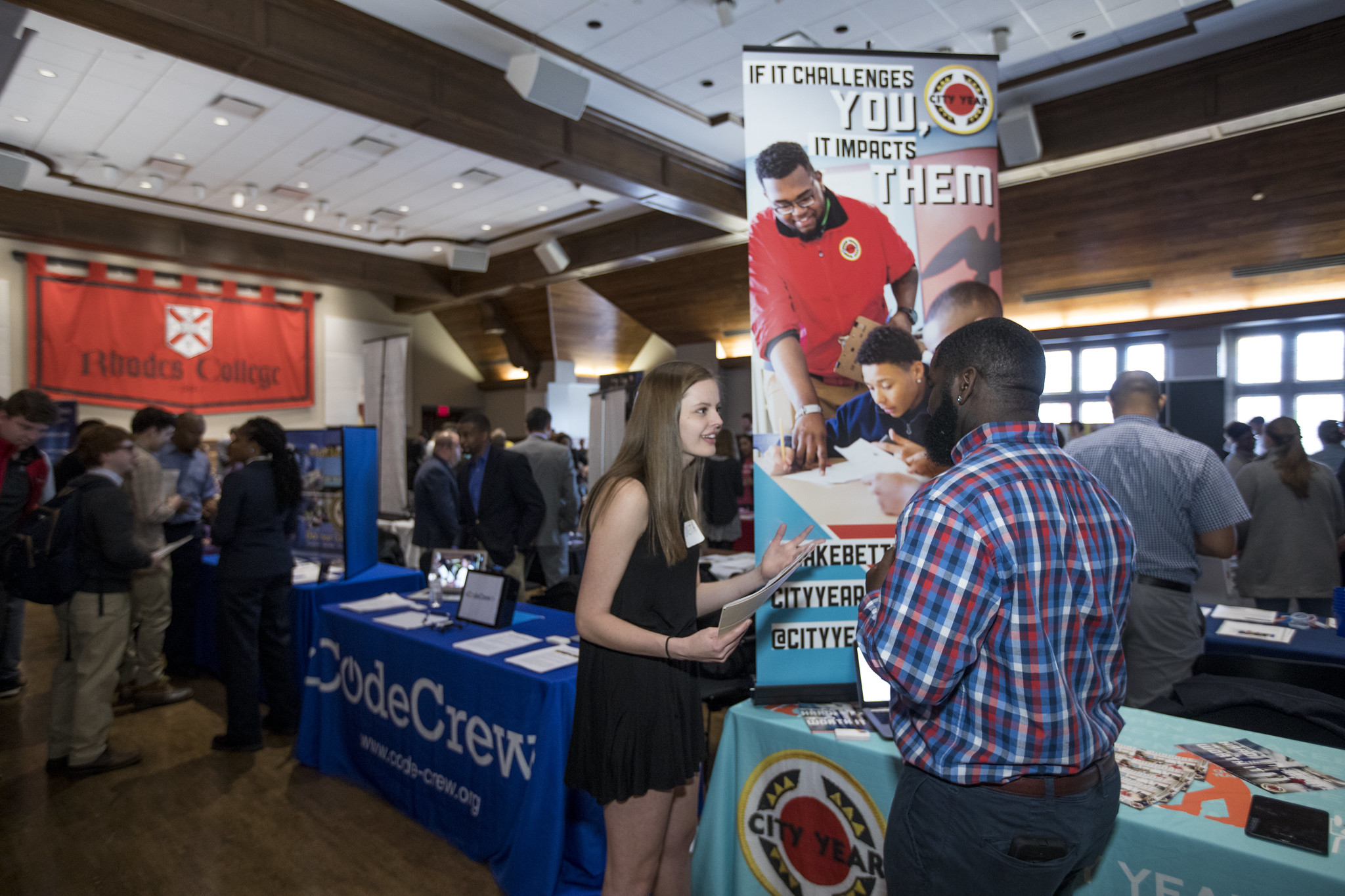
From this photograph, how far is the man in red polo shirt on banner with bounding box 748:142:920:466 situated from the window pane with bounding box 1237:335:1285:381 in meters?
7.77

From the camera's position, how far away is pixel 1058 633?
3.37 feet

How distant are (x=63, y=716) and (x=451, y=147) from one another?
494 centimetres

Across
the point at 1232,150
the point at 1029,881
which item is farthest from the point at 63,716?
the point at 1232,150

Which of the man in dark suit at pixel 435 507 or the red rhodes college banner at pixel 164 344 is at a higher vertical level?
the red rhodes college banner at pixel 164 344

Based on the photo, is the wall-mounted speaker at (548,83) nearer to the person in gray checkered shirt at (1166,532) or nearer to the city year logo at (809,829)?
the person in gray checkered shirt at (1166,532)

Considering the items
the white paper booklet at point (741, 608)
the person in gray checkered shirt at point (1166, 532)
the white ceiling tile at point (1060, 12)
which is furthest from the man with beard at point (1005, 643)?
the white ceiling tile at point (1060, 12)

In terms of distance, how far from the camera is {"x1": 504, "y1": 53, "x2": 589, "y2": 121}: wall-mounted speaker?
423 centimetres

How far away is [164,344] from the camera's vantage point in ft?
31.4

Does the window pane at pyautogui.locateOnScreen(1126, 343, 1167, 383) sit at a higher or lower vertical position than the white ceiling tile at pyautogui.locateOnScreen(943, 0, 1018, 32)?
lower

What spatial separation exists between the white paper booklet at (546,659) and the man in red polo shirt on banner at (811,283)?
109 cm

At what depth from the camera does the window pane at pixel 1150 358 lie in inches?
314

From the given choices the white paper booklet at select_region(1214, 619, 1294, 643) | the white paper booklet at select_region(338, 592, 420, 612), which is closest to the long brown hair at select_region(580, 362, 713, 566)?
the white paper booklet at select_region(338, 592, 420, 612)

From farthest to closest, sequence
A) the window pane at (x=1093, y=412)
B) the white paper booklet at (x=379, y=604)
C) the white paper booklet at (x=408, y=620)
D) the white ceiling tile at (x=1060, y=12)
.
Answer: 1. the window pane at (x=1093, y=412)
2. the white ceiling tile at (x=1060, y=12)
3. the white paper booklet at (x=379, y=604)
4. the white paper booklet at (x=408, y=620)

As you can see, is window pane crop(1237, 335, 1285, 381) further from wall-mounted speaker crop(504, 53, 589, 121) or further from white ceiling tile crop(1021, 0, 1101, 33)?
wall-mounted speaker crop(504, 53, 589, 121)
